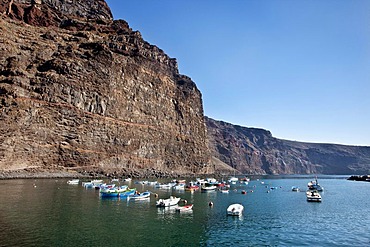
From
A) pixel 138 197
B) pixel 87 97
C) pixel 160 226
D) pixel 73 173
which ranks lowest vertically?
pixel 160 226

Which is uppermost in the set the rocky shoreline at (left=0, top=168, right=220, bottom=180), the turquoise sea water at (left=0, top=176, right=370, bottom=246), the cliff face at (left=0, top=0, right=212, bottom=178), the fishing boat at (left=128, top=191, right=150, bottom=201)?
the cliff face at (left=0, top=0, right=212, bottom=178)

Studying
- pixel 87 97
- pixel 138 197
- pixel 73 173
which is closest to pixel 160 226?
pixel 138 197

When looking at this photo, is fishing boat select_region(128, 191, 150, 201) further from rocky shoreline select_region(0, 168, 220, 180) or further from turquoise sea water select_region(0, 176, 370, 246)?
rocky shoreline select_region(0, 168, 220, 180)

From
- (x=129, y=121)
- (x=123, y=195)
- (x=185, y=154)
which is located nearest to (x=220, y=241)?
(x=123, y=195)

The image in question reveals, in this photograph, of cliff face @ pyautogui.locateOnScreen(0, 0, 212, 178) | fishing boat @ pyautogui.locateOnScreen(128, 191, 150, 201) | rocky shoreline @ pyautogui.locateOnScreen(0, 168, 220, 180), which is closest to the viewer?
fishing boat @ pyautogui.locateOnScreen(128, 191, 150, 201)

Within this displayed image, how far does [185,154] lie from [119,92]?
52427mm

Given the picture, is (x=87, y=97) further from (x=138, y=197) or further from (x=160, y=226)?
(x=160, y=226)

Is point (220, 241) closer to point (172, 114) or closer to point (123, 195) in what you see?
point (123, 195)

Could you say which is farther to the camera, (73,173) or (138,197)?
(73,173)

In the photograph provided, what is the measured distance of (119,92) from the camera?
13000cm

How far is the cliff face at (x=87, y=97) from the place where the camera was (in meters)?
97.2

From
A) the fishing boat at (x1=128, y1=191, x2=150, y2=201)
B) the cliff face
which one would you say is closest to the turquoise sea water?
the fishing boat at (x1=128, y1=191, x2=150, y2=201)

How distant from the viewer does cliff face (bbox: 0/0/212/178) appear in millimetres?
97188

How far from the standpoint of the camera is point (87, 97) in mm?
116188
